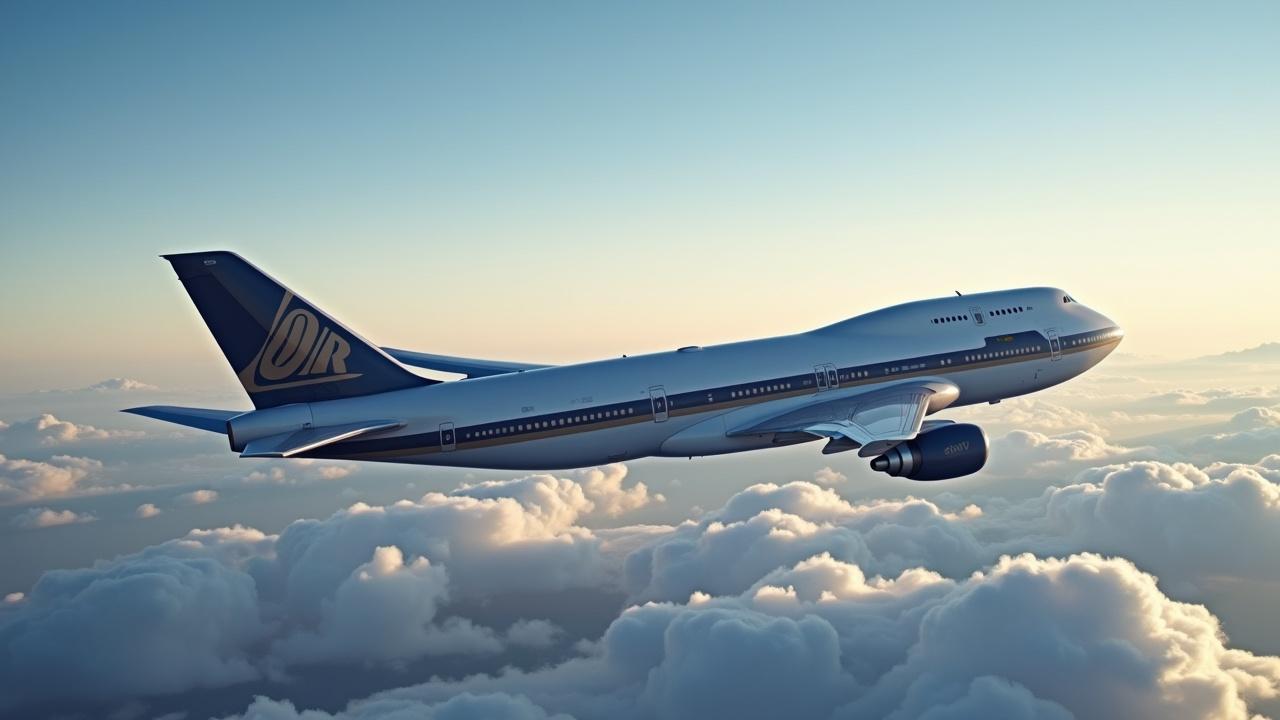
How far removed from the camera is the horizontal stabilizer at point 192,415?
30.9 meters

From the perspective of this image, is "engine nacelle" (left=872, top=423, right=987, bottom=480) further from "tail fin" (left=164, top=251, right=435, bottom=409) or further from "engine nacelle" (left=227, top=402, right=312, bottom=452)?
"engine nacelle" (left=227, top=402, right=312, bottom=452)

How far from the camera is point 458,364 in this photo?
45938 millimetres

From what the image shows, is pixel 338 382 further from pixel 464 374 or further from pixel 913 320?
pixel 913 320

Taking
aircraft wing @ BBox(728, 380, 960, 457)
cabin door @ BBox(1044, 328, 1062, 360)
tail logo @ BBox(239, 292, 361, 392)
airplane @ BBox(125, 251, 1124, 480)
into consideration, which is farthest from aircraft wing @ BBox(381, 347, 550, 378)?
cabin door @ BBox(1044, 328, 1062, 360)

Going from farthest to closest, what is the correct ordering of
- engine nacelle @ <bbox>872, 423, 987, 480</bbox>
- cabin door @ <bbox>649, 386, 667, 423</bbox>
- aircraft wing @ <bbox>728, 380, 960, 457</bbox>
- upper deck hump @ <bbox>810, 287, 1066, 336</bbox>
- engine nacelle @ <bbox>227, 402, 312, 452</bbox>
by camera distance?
upper deck hump @ <bbox>810, 287, 1066, 336</bbox>, cabin door @ <bbox>649, 386, 667, 423</bbox>, aircraft wing @ <bbox>728, 380, 960, 457</bbox>, engine nacelle @ <bbox>872, 423, 987, 480</bbox>, engine nacelle @ <bbox>227, 402, 312, 452</bbox>

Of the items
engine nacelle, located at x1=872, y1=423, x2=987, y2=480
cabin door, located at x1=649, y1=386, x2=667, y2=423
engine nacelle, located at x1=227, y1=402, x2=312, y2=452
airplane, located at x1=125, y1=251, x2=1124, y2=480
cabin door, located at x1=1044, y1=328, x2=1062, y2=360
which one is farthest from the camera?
cabin door, located at x1=1044, y1=328, x2=1062, y2=360

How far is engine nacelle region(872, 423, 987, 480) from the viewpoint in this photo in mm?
33500

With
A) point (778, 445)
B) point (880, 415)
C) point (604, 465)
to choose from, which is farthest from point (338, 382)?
point (880, 415)

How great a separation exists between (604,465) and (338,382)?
1164 cm

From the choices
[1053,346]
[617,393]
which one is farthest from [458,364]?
[1053,346]

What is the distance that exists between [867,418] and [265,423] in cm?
2466

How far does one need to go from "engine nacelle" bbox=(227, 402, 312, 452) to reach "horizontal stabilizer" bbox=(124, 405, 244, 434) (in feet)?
2.04

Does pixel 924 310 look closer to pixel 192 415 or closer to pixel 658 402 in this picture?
pixel 658 402

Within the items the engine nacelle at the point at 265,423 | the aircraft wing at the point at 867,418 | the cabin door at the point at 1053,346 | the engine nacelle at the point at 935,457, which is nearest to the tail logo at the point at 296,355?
the engine nacelle at the point at 265,423
